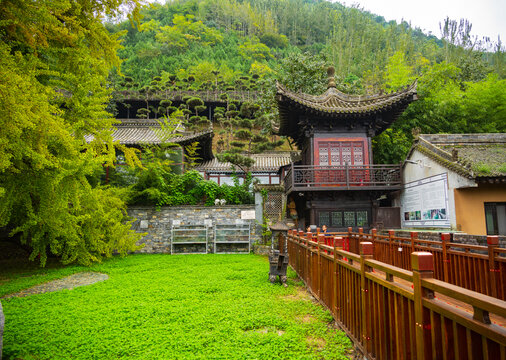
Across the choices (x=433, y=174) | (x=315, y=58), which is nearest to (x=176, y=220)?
(x=433, y=174)

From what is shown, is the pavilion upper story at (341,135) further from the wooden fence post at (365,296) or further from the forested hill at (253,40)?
the forested hill at (253,40)

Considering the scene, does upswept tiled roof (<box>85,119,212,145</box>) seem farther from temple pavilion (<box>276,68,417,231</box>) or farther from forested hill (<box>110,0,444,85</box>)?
forested hill (<box>110,0,444,85</box>)

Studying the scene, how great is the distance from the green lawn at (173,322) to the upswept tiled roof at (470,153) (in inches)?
224

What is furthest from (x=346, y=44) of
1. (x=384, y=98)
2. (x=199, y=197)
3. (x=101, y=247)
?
(x=101, y=247)

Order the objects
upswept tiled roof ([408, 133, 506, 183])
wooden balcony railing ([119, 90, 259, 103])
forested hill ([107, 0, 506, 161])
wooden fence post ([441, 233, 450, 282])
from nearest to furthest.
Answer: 1. wooden fence post ([441, 233, 450, 282])
2. upswept tiled roof ([408, 133, 506, 183])
3. forested hill ([107, 0, 506, 161])
4. wooden balcony railing ([119, 90, 259, 103])

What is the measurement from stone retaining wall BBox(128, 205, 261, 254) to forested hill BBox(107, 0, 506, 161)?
260 inches

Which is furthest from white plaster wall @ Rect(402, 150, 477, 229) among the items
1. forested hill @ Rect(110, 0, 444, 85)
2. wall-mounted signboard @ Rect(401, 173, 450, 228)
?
forested hill @ Rect(110, 0, 444, 85)

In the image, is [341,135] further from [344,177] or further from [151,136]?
[151,136]

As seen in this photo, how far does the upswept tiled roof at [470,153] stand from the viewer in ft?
25.1

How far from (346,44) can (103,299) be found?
41898 millimetres

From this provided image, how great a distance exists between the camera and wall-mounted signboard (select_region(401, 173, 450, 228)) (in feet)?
27.9

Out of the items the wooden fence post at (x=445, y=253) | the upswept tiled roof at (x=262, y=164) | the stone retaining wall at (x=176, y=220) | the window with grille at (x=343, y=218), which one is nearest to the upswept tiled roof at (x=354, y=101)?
the window with grille at (x=343, y=218)

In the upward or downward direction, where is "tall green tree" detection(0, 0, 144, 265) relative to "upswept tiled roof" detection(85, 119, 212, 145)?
downward

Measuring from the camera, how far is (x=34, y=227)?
24.1 feet
